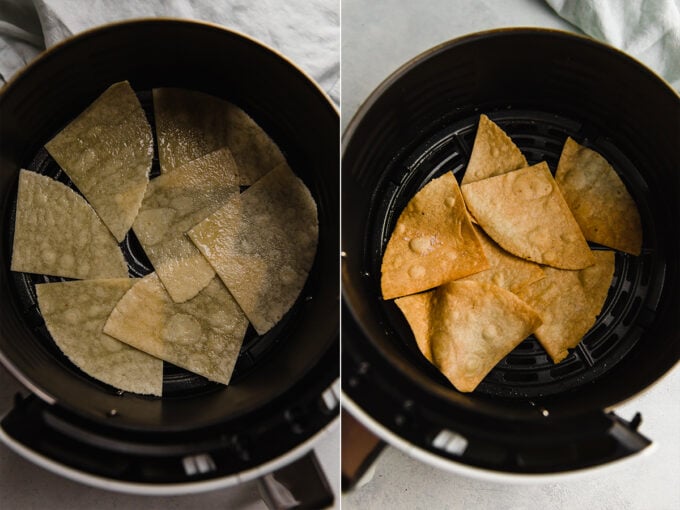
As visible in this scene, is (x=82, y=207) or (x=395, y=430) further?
(x=82, y=207)

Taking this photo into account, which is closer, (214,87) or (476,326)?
(476,326)

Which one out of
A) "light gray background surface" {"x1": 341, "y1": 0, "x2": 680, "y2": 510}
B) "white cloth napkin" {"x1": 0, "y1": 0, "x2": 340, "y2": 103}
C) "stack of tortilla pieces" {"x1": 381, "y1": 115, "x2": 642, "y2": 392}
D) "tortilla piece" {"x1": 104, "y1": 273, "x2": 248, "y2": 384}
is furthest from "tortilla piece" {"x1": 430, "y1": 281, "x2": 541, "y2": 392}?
"white cloth napkin" {"x1": 0, "y1": 0, "x2": 340, "y2": 103}

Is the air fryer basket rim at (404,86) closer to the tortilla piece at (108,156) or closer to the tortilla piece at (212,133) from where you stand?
the tortilla piece at (212,133)

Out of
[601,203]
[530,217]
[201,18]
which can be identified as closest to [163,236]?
[201,18]

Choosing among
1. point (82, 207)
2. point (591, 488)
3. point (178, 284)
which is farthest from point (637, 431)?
point (82, 207)

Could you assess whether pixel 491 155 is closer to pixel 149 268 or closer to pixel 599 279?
pixel 599 279

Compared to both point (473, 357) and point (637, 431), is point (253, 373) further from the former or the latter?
point (637, 431)
